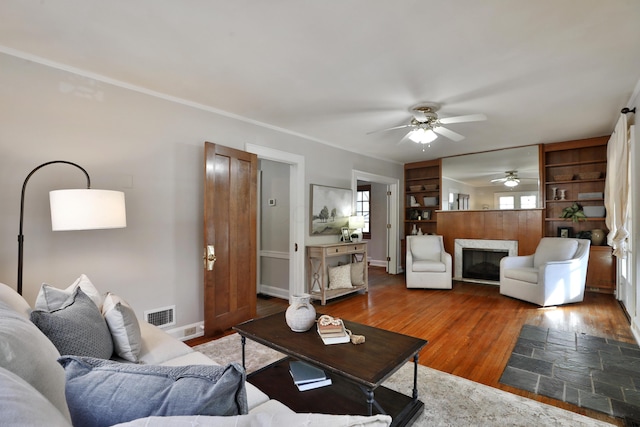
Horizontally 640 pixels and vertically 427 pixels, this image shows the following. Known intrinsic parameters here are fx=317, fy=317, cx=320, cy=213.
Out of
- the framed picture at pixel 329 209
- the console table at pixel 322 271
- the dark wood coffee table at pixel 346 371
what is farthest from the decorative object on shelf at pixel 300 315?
the framed picture at pixel 329 209

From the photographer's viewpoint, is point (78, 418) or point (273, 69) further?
point (273, 69)

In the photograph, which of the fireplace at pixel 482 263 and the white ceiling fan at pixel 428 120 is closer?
the white ceiling fan at pixel 428 120

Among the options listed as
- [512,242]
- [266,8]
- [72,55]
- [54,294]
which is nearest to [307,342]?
[54,294]

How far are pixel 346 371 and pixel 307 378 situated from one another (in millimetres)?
494

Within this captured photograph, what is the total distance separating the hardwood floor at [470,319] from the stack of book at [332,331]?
1.10 metres

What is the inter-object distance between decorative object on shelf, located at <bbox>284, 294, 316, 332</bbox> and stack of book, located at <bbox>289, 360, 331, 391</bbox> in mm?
252

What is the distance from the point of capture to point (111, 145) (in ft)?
9.25

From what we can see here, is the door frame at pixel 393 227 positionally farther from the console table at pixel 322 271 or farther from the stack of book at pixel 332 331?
the stack of book at pixel 332 331

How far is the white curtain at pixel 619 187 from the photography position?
359 cm

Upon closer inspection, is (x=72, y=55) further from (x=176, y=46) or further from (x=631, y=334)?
(x=631, y=334)

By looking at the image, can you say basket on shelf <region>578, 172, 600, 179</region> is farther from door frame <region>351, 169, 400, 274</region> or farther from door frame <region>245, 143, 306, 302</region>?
door frame <region>245, 143, 306, 302</region>

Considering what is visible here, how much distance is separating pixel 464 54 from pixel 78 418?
2.91 metres

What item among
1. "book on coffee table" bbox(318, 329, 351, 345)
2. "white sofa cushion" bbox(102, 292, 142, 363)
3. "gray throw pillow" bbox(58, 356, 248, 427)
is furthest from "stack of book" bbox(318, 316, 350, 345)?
"gray throw pillow" bbox(58, 356, 248, 427)

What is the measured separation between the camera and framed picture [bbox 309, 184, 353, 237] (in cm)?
488
